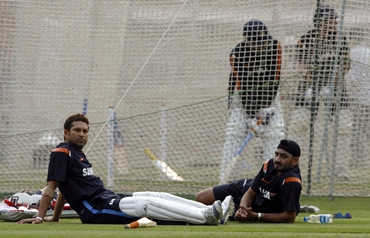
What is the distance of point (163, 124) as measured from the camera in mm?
12109

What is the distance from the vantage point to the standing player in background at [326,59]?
10656 mm

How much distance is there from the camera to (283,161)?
7.41 m

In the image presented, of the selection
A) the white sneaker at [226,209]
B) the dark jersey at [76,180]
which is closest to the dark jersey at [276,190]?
the white sneaker at [226,209]

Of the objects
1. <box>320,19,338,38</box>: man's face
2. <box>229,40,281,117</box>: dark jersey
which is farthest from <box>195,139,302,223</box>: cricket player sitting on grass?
<box>320,19,338,38</box>: man's face

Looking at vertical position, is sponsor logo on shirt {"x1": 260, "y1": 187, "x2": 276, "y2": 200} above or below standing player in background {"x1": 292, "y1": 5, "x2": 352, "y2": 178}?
below

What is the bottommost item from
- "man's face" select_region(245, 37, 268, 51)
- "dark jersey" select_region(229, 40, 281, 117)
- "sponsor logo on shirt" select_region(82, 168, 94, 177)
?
"sponsor logo on shirt" select_region(82, 168, 94, 177)

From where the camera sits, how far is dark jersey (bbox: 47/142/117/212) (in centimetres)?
706

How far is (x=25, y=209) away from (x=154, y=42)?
184 inches

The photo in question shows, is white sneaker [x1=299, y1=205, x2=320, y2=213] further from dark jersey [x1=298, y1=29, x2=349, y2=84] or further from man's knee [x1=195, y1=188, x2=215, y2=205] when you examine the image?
dark jersey [x1=298, y1=29, x2=349, y2=84]

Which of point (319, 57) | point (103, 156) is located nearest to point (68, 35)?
point (103, 156)

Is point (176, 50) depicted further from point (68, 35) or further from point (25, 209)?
point (25, 209)

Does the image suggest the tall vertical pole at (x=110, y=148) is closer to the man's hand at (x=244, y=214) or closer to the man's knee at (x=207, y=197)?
the man's knee at (x=207, y=197)

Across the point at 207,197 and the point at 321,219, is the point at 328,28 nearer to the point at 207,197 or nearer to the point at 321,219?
the point at 207,197

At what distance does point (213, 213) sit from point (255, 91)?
15.0 ft
